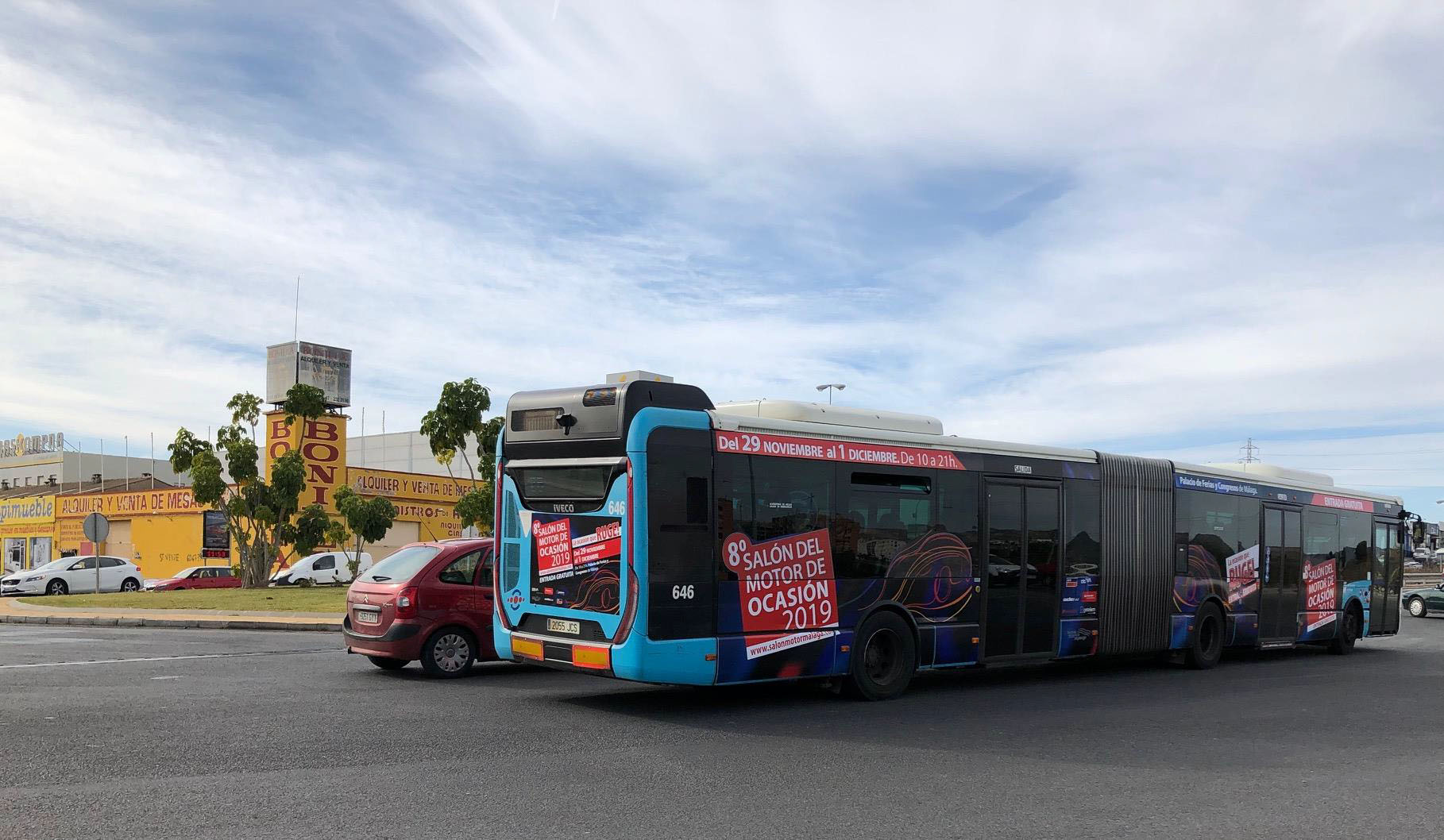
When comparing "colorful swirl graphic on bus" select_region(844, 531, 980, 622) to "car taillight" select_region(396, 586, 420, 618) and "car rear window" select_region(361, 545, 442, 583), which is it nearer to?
"car taillight" select_region(396, 586, 420, 618)

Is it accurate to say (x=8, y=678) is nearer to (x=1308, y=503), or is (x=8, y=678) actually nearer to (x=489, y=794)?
(x=489, y=794)

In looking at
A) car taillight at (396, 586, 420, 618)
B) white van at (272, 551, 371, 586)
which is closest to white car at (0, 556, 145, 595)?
white van at (272, 551, 371, 586)

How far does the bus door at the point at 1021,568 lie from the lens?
537 inches

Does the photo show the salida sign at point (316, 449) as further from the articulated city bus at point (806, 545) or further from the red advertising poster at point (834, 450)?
the red advertising poster at point (834, 450)

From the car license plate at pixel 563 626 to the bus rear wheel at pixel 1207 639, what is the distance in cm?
974

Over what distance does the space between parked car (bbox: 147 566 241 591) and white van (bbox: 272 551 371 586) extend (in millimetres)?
1620

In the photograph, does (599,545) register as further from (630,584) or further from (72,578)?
(72,578)

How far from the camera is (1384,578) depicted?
70.8ft

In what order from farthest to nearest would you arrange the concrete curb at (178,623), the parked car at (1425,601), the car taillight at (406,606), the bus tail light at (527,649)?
1. the parked car at (1425,601)
2. the concrete curb at (178,623)
3. the car taillight at (406,606)
4. the bus tail light at (527,649)

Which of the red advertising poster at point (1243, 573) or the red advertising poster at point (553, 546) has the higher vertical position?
the red advertising poster at point (553, 546)

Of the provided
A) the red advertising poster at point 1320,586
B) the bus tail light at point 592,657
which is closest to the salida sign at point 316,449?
the red advertising poster at point 1320,586

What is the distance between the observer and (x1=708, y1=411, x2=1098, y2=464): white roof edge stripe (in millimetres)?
11383

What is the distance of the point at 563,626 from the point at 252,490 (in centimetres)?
3201

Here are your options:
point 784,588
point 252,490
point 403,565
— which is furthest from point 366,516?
point 784,588
